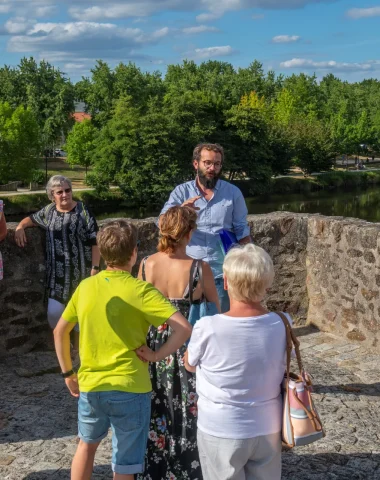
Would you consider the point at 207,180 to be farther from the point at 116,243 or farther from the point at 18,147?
the point at 18,147

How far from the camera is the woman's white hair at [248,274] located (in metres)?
2.88

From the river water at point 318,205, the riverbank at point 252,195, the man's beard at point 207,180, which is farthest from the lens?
the river water at point 318,205

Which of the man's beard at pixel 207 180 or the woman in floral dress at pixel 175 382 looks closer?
the woman in floral dress at pixel 175 382

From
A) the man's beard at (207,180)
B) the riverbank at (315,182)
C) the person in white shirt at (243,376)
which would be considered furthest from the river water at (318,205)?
the person in white shirt at (243,376)

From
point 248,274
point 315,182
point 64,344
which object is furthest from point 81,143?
point 248,274

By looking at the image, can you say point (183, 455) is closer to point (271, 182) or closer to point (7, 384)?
point (7, 384)

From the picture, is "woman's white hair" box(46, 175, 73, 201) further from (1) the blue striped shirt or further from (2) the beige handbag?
(2) the beige handbag

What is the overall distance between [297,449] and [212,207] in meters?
1.82

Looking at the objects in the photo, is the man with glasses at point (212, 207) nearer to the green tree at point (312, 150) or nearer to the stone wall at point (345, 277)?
the stone wall at point (345, 277)

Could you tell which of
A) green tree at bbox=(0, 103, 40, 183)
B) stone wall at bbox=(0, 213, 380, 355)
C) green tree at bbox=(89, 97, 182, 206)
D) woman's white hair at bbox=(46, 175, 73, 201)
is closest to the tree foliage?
green tree at bbox=(89, 97, 182, 206)

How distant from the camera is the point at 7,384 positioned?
5.71m

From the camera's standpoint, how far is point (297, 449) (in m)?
4.52

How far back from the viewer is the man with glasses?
5086mm

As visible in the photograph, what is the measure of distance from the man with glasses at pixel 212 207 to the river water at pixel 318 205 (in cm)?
Result: 3072
